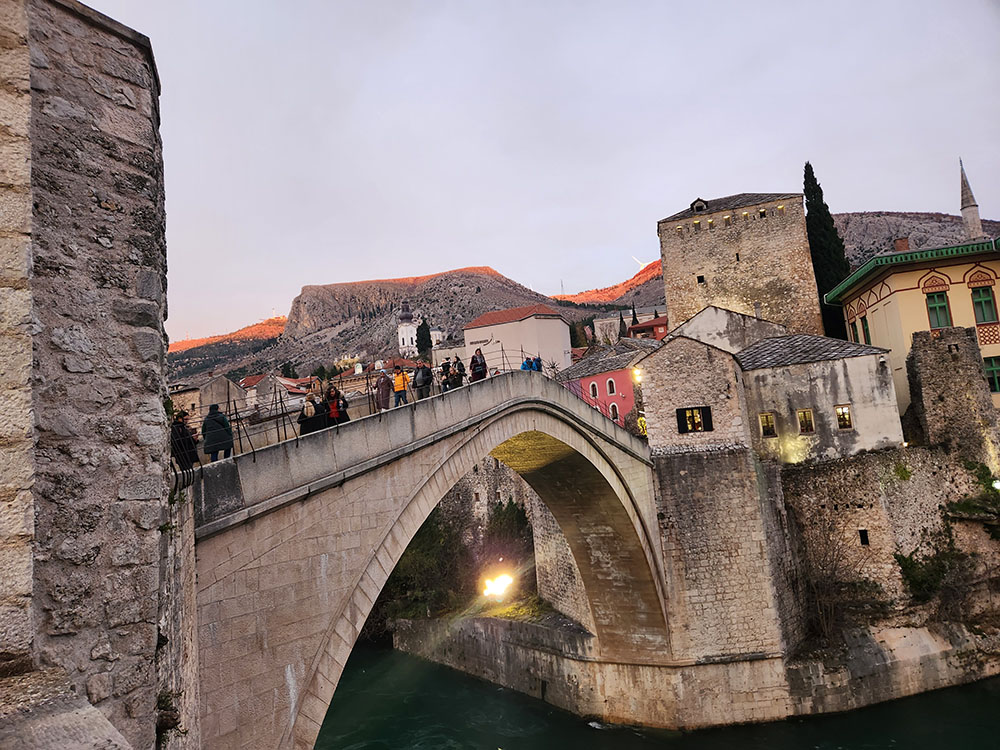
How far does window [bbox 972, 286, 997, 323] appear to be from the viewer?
2053 cm

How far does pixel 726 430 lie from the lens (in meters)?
17.2

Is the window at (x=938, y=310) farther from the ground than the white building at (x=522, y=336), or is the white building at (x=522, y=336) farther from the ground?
the white building at (x=522, y=336)

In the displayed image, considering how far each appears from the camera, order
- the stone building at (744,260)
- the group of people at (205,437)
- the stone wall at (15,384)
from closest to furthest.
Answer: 1. the stone wall at (15,384)
2. the group of people at (205,437)
3. the stone building at (744,260)

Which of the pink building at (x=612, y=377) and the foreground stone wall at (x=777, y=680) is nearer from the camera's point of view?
the foreground stone wall at (x=777, y=680)

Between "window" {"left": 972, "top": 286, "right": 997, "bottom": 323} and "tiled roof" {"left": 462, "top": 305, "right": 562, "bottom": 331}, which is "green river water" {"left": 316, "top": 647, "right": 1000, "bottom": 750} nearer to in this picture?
"window" {"left": 972, "top": 286, "right": 997, "bottom": 323}

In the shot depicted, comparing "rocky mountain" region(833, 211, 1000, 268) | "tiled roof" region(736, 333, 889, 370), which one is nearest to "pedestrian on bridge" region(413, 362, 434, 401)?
"tiled roof" region(736, 333, 889, 370)

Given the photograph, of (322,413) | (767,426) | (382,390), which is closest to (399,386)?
(382,390)

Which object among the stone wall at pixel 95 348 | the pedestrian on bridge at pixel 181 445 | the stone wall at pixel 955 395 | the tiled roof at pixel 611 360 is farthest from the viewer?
the tiled roof at pixel 611 360

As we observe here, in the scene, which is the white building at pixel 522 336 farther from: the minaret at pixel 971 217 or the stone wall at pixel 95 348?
the stone wall at pixel 95 348

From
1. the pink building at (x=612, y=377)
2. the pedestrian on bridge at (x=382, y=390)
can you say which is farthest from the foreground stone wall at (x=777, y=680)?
the pink building at (x=612, y=377)

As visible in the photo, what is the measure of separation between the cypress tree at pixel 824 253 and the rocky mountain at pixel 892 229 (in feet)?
151

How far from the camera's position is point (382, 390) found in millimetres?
10141

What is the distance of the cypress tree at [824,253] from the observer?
91.1 feet

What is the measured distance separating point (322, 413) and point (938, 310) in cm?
2021
